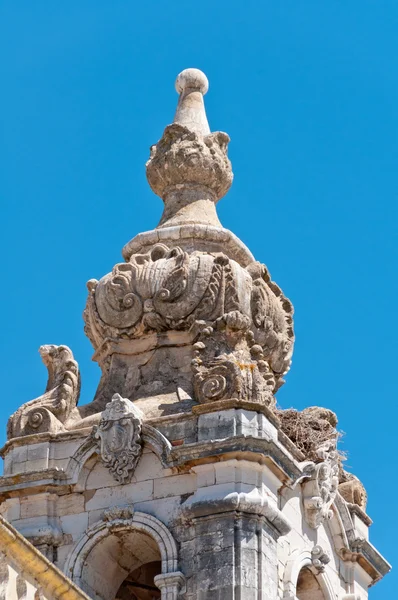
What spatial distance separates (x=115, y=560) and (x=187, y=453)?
5.56 feet

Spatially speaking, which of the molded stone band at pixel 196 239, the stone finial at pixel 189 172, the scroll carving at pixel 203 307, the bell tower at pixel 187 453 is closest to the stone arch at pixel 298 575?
the bell tower at pixel 187 453

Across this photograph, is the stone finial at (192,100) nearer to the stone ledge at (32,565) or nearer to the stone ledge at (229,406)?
the stone ledge at (229,406)

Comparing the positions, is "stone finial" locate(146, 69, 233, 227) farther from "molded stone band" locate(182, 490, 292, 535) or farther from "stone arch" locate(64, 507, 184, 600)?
"molded stone band" locate(182, 490, 292, 535)

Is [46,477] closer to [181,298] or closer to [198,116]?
[181,298]

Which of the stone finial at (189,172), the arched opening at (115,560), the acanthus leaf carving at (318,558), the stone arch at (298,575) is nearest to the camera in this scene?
the stone arch at (298,575)

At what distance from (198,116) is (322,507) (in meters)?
5.90

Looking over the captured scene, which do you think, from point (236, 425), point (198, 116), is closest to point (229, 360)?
point (236, 425)

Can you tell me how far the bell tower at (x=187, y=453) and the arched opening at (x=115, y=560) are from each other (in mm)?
21

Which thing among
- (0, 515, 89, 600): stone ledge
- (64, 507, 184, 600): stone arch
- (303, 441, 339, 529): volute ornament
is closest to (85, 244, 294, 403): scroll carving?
(303, 441, 339, 529): volute ornament

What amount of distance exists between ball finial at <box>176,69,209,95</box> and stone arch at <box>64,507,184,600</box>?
22.7ft

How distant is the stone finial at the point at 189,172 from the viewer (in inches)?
1164

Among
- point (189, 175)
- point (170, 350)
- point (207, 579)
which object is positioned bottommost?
point (207, 579)

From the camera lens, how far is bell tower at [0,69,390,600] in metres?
25.8

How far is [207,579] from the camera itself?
25.4m
